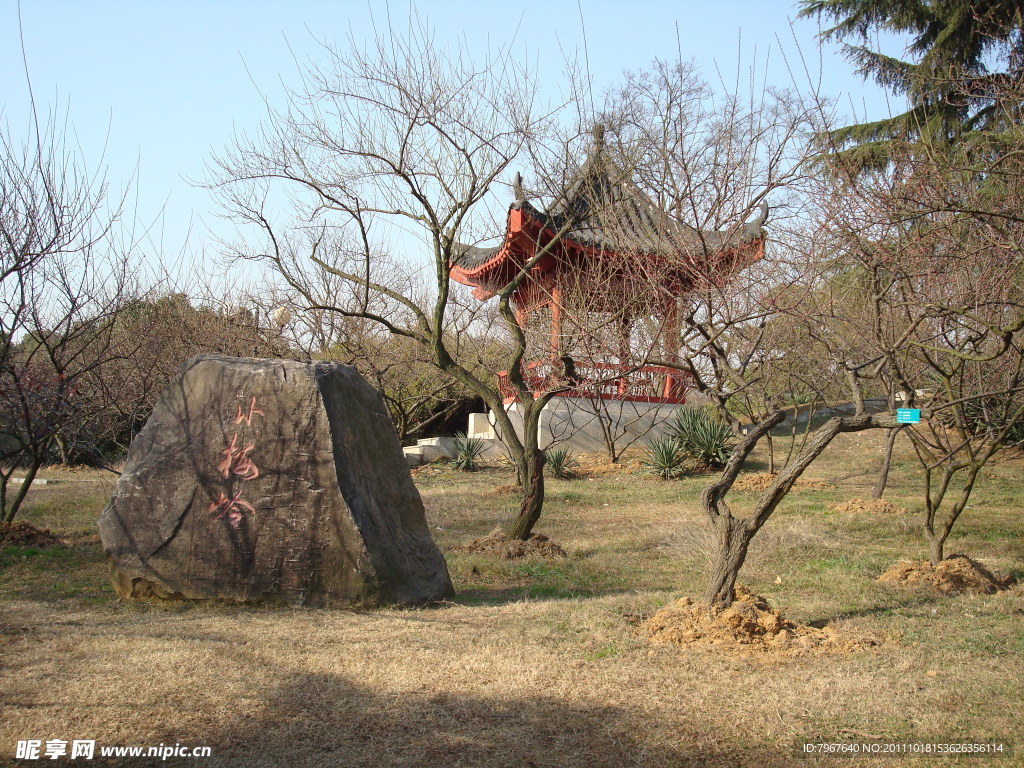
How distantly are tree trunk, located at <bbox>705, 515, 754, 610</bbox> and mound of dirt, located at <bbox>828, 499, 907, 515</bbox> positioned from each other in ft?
18.7

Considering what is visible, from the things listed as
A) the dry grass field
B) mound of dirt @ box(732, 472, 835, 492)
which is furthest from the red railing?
the dry grass field

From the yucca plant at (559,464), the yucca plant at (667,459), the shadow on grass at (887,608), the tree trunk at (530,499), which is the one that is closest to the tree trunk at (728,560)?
the shadow on grass at (887,608)

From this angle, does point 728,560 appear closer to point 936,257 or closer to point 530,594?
point 530,594

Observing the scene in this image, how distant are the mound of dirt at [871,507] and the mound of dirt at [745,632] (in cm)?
550

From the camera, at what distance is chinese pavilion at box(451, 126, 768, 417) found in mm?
7375

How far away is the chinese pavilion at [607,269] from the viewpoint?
738 cm

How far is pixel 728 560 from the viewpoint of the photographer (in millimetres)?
4945

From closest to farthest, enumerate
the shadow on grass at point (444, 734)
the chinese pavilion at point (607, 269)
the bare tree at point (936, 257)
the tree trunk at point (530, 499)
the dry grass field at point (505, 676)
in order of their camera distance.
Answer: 1. the shadow on grass at point (444, 734)
2. the dry grass field at point (505, 676)
3. the bare tree at point (936, 257)
4. the chinese pavilion at point (607, 269)
5. the tree trunk at point (530, 499)

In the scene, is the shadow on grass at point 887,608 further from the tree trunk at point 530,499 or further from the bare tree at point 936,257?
the tree trunk at point 530,499

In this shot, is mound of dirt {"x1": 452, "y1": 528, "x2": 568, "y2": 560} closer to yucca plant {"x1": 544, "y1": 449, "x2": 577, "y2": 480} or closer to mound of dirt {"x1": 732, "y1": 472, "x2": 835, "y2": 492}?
mound of dirt {"x1": 732, "y1": 472, "x2": 835, "y2": 492}

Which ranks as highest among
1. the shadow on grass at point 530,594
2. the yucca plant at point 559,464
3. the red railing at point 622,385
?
the red railing at point 622,385

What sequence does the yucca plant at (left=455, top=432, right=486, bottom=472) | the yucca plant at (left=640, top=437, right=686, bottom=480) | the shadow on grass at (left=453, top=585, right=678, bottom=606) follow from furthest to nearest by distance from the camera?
the yucca plant at (left=455, top=432, right=486, bottom=472)
the yucca plant at (left=640, top=437, right=686, bottom=480)
the shadow on grass at (left=453, top=585, right=678, bottom=606)

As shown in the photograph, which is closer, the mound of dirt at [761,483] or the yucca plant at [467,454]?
the mound of dirt at [761,483]

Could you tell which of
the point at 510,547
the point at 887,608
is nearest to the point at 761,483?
the point at 510,547
